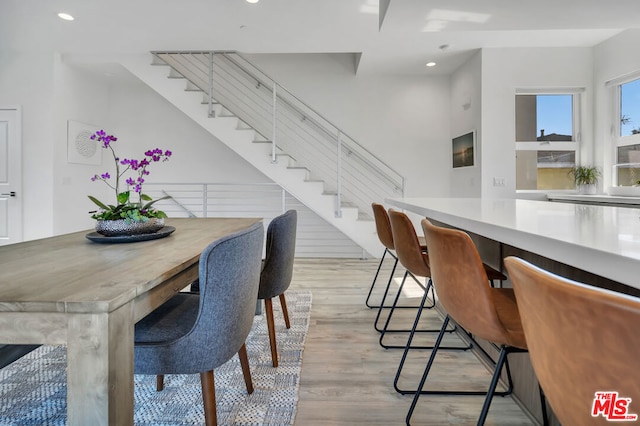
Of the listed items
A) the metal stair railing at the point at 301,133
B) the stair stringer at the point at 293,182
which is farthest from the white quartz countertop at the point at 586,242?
the metal stair railing at the point at 301,133

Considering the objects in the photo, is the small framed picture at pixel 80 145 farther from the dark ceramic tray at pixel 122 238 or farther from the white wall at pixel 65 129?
the dark ceramic tray at pixel 122 238

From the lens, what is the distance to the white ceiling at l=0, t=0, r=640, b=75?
9.84ft

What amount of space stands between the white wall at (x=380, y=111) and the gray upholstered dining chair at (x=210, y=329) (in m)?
4.71

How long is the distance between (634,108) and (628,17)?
1.36 metres

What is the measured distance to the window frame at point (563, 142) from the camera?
448 centimetres

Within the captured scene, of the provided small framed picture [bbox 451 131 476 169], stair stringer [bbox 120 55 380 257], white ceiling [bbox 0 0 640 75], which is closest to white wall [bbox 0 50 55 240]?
white ceiling [bbox 0 0 640 75]

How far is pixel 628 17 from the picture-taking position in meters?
3.08

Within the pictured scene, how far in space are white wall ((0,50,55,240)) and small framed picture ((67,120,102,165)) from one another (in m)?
0.25

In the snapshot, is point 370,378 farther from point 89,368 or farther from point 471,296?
point 89,368

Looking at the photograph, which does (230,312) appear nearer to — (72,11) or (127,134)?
(72,11)

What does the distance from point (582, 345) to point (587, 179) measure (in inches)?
192

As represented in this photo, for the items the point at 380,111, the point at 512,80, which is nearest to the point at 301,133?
the point at 380,111

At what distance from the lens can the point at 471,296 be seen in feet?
3.20

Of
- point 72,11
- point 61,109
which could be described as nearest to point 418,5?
point 72,11
